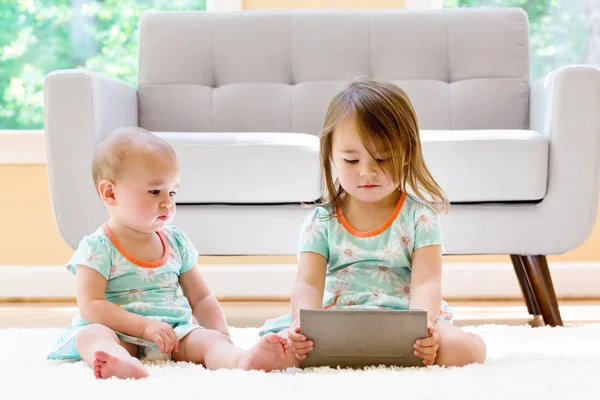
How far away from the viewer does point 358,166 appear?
128 centimetres

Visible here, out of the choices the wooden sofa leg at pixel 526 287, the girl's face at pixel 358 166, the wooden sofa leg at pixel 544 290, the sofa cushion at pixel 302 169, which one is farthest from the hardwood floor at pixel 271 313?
the girl's face at pixel 358 166

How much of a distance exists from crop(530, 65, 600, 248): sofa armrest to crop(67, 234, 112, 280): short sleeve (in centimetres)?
114

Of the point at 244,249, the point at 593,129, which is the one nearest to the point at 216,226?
the point at 244,249

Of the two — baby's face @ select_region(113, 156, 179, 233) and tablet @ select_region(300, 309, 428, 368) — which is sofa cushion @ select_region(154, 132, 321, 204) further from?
tablet @ select_region(300, 309, 428, 368)

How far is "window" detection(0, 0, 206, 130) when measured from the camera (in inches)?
Result: 122

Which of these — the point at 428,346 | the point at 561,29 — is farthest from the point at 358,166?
the point at 561,29

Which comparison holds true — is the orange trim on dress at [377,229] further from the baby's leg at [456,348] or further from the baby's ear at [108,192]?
the baby's ear at [108,192]

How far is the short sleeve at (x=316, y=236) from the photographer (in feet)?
4.41

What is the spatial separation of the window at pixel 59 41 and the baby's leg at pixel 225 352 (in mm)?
2047

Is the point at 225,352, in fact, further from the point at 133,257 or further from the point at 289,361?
the point at 133,257

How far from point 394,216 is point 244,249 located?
2.25ft

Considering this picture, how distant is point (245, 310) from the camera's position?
8.27 feet

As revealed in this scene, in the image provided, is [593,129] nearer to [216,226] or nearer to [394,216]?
[394,216]

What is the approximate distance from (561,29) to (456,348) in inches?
89.8
